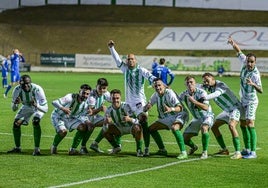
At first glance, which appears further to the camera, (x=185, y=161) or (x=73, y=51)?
(x=73, y=51)

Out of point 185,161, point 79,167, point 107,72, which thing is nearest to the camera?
point 79,167

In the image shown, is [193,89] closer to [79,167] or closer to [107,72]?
[79,167]

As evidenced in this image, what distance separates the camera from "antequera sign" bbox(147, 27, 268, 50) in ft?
225

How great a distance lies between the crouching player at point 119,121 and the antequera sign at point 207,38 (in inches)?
2079

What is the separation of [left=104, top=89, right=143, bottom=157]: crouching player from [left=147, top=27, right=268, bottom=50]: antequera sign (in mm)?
52803

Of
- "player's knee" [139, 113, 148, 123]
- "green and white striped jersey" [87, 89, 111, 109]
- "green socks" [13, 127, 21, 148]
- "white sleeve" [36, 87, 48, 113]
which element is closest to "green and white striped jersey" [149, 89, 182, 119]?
"player's knee" [139, 113, 148, 123]

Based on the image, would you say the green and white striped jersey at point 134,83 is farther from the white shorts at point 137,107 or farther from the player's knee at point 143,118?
the player's knee at point 143,118

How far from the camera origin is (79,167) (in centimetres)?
1412

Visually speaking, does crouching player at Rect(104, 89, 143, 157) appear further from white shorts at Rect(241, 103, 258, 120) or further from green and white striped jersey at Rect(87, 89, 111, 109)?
white shorts at Rect(241, 103, 258, 120)

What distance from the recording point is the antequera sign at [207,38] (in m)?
68.5

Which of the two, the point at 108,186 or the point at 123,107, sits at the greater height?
the point at 123,107

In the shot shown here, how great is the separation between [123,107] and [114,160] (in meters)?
1.37

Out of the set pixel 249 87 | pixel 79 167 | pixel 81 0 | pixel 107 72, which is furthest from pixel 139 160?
pixel 81 0

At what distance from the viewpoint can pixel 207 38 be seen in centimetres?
7075
